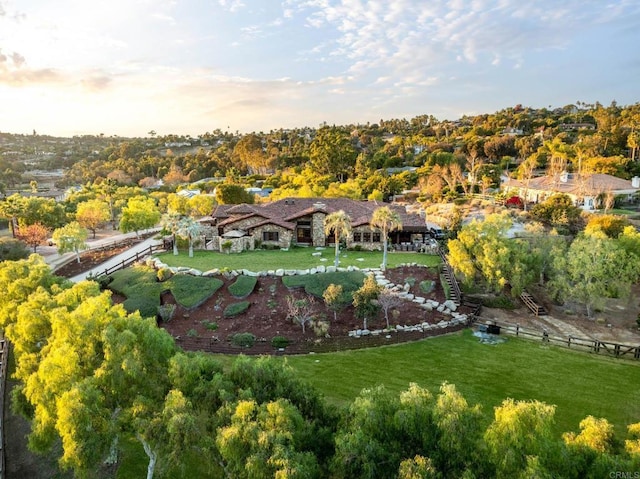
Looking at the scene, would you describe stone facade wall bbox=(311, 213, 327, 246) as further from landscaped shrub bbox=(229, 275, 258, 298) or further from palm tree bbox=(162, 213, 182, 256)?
palm tree bbox=(162, 213, 182, 256)

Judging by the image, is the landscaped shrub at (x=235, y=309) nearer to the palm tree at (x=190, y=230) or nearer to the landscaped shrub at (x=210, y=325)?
the landscaped shrub at (x=210, y=325)

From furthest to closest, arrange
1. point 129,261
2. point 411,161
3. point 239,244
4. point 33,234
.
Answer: point 411,161, point 33,234, point 239,244, point 129,261

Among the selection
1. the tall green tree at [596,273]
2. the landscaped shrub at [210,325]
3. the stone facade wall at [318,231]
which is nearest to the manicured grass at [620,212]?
the tall green tree at [596,273]

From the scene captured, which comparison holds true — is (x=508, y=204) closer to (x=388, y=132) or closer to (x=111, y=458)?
(x=111, y=458)

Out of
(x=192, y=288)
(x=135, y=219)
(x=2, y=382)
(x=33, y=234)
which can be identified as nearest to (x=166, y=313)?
(x=192, y=288)

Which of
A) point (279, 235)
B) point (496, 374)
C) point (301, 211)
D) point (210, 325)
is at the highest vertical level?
point (301, 211)

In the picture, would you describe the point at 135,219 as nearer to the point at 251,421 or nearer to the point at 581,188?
the point at 251,421
